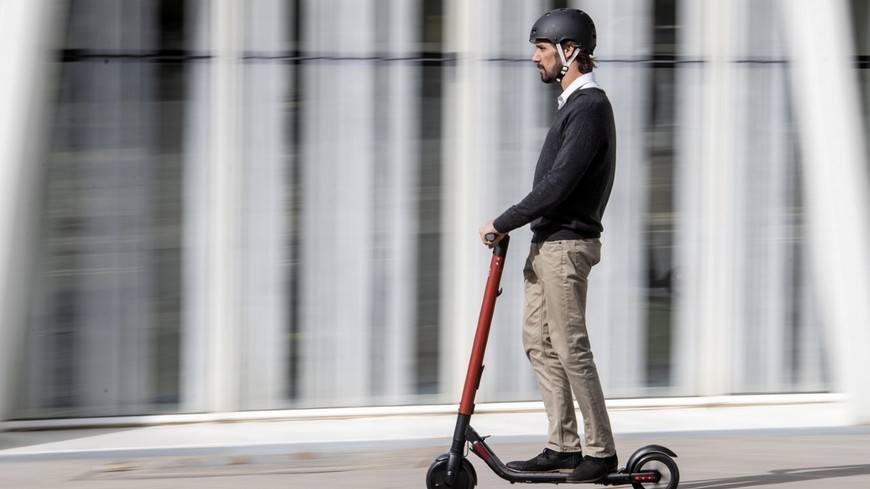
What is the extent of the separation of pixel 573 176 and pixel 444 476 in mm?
1267

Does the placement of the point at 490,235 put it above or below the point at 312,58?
below

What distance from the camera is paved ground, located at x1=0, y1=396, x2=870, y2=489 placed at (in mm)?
5324

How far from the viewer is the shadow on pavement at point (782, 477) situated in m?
5.18

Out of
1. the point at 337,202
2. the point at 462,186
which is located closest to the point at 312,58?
the point at 337,202

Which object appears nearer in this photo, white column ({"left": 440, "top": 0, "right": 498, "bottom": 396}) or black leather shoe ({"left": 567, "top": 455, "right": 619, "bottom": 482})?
black leather shoe ({"left": 567, "top": 455, "right": 619, "bottom": 482})

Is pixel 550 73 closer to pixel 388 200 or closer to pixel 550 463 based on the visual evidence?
pixel 550 463

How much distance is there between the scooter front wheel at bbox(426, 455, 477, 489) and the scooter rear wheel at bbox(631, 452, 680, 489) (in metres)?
0.65

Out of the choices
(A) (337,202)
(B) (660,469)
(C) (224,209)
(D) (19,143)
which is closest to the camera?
(B) (660,469)

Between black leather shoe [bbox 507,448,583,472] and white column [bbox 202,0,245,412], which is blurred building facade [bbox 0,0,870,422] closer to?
white column [bbox 202,0,245,412]

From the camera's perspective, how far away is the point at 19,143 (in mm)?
5828

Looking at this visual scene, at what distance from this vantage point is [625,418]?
6.52m

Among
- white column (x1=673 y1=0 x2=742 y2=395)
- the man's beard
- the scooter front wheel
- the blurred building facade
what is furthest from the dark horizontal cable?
the scooter front wheel

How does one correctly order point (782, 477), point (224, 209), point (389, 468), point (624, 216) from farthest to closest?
point (624, 216) < point (224, 209) < point (389, 468) < point (782, 477)

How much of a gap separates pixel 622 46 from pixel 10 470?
151 inches
